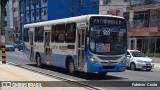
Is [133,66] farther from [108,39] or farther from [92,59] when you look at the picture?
[92,59]

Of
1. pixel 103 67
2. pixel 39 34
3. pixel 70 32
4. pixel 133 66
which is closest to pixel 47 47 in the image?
pixel 39 34

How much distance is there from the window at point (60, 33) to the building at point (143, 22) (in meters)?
22.9

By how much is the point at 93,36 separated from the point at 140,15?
31.1m

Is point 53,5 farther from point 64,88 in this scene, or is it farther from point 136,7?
point 64,88

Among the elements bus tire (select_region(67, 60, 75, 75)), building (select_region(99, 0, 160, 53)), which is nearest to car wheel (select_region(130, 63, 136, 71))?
bus tire (select_region(67, 60, 75, 75))

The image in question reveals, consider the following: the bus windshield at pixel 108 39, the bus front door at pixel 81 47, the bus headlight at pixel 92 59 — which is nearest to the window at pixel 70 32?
the bus front door at pixel 81 47

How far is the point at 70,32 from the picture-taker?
1806cm

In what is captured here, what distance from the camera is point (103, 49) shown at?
16.3 m

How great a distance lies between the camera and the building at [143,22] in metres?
42.0

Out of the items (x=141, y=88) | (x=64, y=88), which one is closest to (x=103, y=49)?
(x=141, y=88)

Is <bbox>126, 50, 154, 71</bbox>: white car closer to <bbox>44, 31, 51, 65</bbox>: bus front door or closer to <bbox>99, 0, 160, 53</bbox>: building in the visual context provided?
<bbox>44, 31, 51, 65</bbox>: bus front door

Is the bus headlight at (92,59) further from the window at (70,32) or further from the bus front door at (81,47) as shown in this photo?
the window at (70,32)

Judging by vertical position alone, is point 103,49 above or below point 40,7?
below

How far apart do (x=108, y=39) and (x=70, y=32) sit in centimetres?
243
